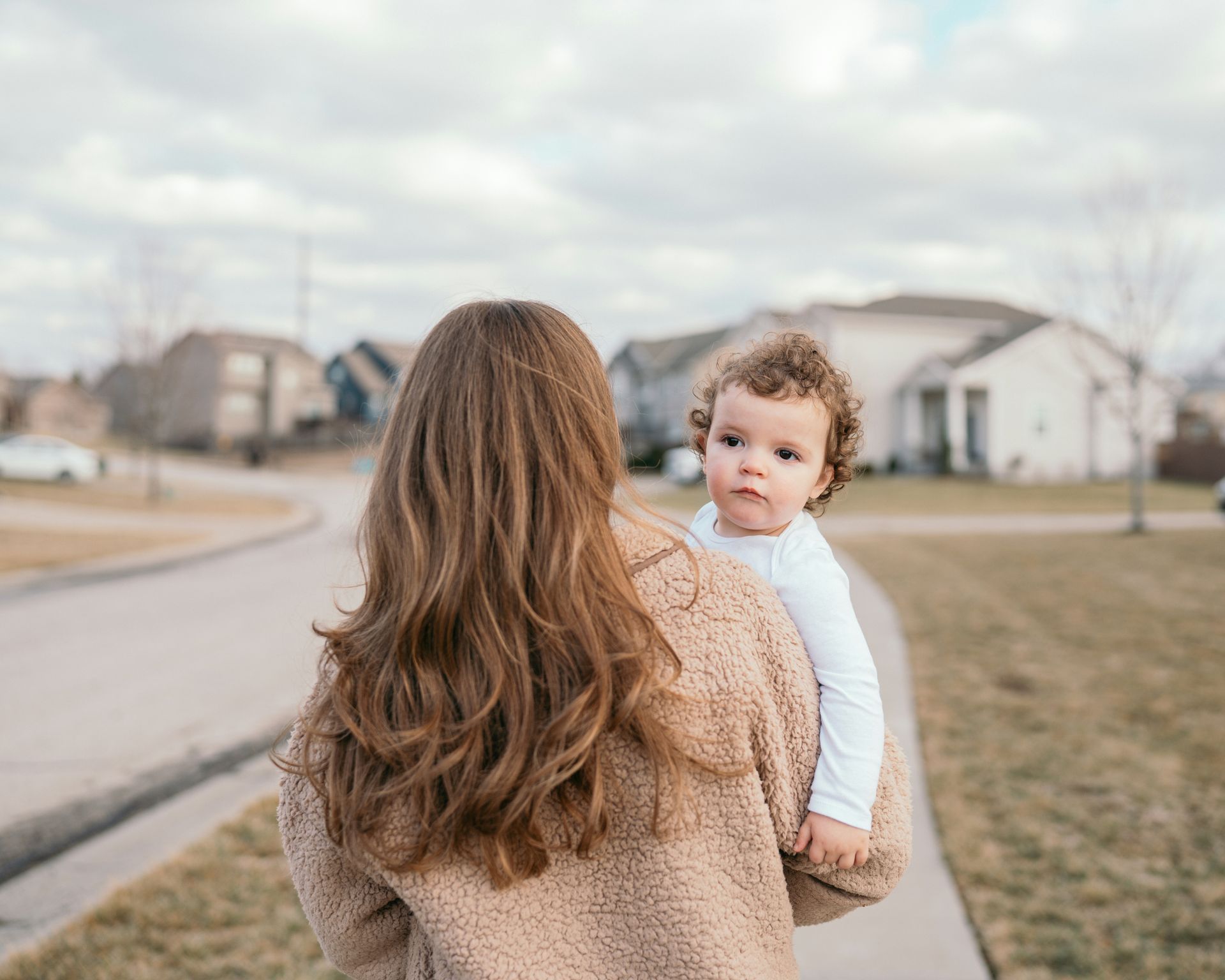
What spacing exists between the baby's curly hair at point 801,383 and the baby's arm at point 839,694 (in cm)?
26

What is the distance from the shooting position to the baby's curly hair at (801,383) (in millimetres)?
1627

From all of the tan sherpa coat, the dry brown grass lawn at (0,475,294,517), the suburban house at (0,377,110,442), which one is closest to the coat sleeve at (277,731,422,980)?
the tan sherpa coat

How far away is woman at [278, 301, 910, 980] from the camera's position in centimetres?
132

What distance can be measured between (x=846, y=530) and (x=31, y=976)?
60.0 feet

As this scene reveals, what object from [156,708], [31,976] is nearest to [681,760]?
[31,976]

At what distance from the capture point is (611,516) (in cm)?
148

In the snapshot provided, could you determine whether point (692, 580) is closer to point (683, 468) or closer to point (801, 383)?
point (801, 383)

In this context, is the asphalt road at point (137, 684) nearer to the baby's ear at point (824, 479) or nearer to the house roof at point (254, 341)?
the baby's ear at point (824, 479)

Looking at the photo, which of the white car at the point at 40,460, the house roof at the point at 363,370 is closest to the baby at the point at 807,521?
the white car at the point at 40,460

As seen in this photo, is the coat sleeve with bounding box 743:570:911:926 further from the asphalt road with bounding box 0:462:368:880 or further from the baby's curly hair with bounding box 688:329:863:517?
the asphalt road with bounding box 0:462:368:880

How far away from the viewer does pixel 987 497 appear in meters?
28.5

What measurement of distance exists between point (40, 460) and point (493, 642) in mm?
33013

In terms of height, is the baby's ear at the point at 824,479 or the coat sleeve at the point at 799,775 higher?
the baby's ear at the point at 824,479

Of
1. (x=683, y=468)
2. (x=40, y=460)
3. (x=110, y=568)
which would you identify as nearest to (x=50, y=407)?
(x=40, y=460)
